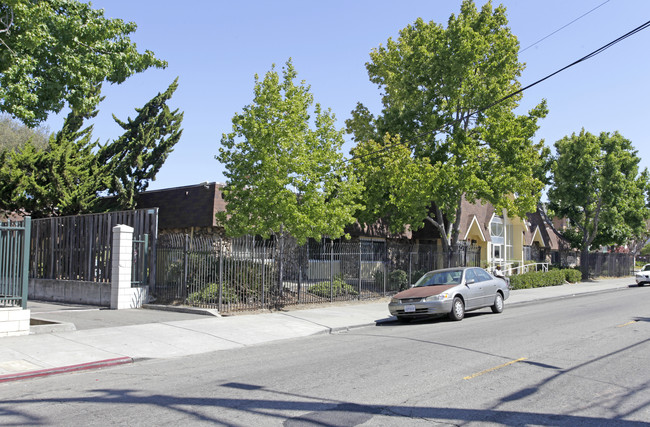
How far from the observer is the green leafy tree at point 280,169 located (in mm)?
16734

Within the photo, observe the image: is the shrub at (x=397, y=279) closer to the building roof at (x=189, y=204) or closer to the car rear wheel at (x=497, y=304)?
the car rear wheel at (x=497, y=304)

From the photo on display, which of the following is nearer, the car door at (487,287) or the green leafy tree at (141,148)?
the car door at (487,287)

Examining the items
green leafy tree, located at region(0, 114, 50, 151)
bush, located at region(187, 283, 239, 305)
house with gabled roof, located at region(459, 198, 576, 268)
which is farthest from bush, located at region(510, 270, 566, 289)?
green leafy tree, located at region(0, 114, 50, 151)

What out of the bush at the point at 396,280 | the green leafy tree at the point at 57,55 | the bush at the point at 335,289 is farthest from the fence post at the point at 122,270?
the bush at the point at 396,280

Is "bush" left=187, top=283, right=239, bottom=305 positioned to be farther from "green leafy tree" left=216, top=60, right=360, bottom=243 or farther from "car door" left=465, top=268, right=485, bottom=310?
"car door" left=465, top=268, right=485, bottom=310

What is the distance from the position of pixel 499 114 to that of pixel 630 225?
25.8 m

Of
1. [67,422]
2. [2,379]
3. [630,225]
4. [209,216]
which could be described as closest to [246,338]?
[2,379]

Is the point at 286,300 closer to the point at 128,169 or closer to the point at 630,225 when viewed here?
the point at 128,169

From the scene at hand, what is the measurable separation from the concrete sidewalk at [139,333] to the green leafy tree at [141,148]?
9.43 m

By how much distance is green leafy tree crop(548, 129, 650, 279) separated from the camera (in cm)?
3644

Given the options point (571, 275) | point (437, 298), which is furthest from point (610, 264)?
point (437, 298)

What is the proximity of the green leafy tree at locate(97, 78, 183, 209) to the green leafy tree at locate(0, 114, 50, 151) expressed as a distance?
16.6 meters

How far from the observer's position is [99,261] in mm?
17641

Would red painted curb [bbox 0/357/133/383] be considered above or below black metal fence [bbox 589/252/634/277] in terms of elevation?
below
